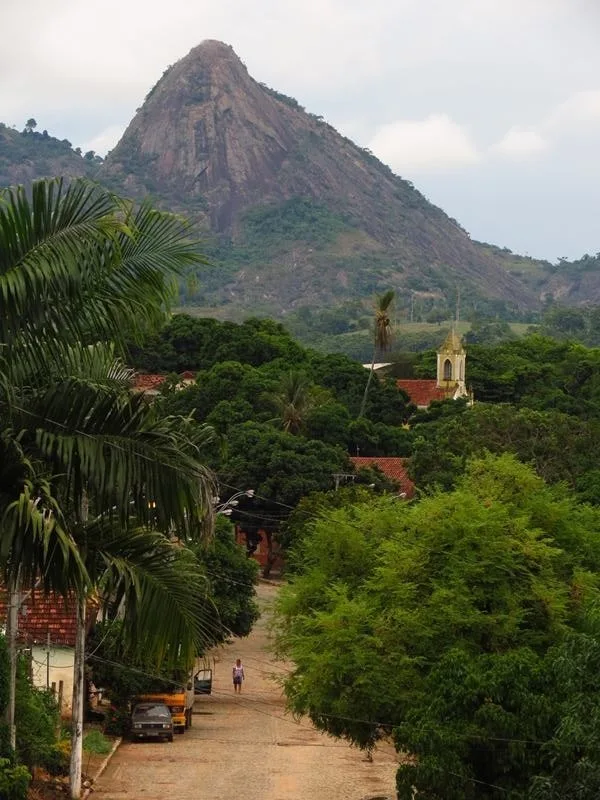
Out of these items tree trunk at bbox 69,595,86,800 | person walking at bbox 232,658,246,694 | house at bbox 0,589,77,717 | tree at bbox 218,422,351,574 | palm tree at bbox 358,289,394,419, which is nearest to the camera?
tree trunk at bbox 69,595,86,800

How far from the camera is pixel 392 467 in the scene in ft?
235

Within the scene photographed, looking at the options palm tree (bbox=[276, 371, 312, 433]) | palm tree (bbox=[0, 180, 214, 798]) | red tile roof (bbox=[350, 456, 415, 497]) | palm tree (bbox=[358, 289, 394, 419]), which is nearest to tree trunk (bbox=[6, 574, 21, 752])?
palm tree (bbox=[0, 180, 214, 798])

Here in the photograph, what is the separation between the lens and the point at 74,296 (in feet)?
33.7

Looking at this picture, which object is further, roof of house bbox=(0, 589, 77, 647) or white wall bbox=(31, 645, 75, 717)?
white wall bbox=(31, 645, 75, 717)

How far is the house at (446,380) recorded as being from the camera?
314 feet

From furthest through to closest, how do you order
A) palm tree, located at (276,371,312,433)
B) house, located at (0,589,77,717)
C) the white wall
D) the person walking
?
palm tree, located at (276,371,312,433) → the person walking → the white wall → house, located at (0,589,77,717)

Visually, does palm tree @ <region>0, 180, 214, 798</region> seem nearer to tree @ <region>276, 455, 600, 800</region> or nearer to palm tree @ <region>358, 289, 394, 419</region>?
tree @ <region>276, 455, 600, 800</region>

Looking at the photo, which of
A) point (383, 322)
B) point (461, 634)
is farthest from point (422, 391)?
point (461, 634)

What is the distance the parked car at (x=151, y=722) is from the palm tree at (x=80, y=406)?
25.4 meters

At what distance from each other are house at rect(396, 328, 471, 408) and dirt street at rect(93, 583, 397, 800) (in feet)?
174

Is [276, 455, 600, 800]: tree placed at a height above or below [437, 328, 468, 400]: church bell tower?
below

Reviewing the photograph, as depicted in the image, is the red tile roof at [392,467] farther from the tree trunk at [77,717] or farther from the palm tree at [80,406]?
the palm tree at [80,406]

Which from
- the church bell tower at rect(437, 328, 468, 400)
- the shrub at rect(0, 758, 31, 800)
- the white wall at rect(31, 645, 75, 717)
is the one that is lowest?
the white wall at rect(31, 645, 75, 717)

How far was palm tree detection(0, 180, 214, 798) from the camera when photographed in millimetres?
10078
